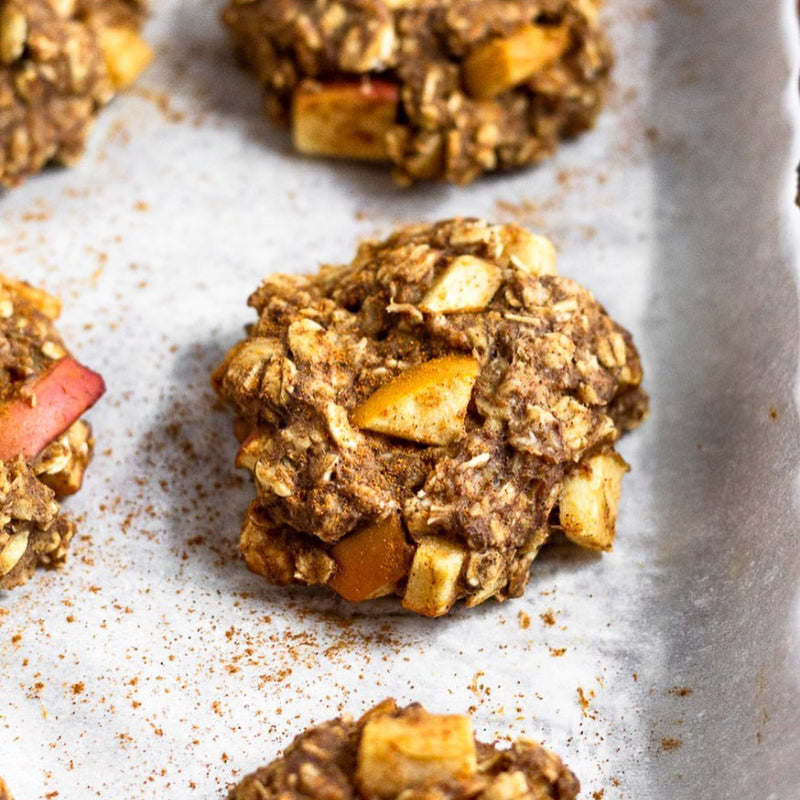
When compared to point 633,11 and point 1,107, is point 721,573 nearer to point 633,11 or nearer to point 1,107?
point 633,11

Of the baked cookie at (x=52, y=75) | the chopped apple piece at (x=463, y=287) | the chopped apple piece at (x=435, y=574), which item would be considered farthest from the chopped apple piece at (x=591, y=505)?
the baked cookie at (x=52, y=75)

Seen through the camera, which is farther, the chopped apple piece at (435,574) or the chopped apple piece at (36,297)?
the chopped apple piece at (36,297)

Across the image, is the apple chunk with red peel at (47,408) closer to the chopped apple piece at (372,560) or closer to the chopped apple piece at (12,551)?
the chopped apple piece at (12,551)

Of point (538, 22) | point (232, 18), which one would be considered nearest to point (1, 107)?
point (232, 18)

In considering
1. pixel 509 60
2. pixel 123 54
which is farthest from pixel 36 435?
pixel 509 60

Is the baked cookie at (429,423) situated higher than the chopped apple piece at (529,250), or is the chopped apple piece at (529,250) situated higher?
the chopped apple piece at (529,250)

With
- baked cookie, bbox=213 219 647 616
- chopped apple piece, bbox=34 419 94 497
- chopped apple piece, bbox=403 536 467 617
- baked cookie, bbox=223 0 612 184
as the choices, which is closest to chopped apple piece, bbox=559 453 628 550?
baked cookie, bbox=213 219 647 616
